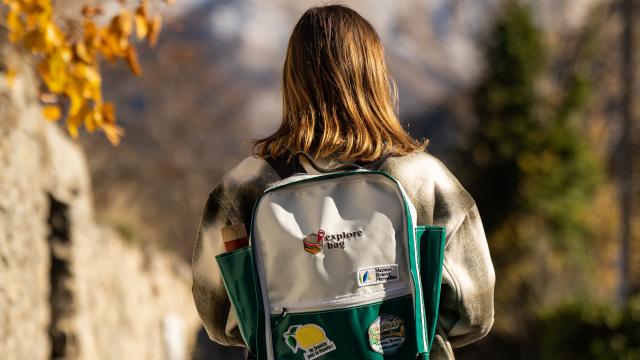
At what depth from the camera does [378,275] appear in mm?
1849

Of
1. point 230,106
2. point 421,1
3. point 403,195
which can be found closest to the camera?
point 403,195

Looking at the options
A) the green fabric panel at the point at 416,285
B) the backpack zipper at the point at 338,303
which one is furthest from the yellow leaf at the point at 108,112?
the green fabric panel at the point at 416,285

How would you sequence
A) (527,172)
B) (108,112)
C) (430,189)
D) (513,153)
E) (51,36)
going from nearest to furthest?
(430,189)
(51,36)
(108,112)
(527,172)
(513,153)

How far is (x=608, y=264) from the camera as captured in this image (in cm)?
1995

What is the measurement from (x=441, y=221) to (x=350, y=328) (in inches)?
13.5

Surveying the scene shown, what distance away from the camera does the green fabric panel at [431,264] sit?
74.2 inches

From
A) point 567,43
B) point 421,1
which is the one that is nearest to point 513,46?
point 567,43

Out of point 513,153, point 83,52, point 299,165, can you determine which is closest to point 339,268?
point 299,165

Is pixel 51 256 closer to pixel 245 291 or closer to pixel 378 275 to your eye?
pixel 245 291

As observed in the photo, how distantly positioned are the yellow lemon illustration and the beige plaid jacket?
289 millimetres

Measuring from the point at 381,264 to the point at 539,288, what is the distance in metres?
12.8

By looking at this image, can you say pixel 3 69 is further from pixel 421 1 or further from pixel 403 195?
pixel 421 1

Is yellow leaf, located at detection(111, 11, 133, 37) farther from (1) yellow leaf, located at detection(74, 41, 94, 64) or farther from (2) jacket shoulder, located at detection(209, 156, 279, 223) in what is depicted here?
(2) jacket shoulder, located at detection(209, 156, 279, 223)

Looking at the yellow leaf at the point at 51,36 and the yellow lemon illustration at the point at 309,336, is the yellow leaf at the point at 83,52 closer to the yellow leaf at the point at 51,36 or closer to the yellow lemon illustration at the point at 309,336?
the yellow leaf at the point at 51,36
